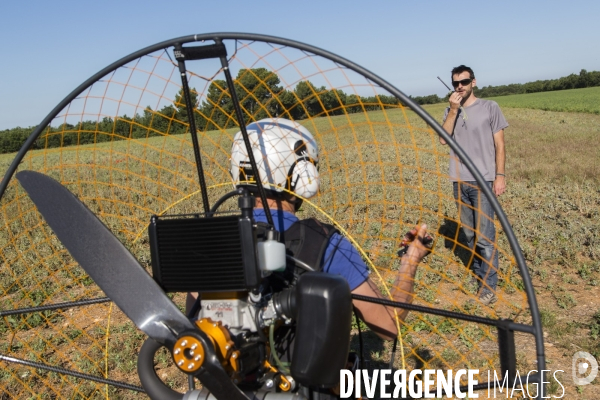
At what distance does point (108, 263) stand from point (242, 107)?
1672 millimetres

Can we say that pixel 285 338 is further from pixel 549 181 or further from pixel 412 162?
pixel 412 162

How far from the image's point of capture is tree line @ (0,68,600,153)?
2.89 meters

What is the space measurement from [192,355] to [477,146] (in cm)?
489

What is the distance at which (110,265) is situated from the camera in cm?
201

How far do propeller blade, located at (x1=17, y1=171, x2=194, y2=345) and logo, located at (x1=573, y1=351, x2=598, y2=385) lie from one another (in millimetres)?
3485

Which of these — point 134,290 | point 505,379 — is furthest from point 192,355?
point 505,379

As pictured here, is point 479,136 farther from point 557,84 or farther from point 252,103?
point 557,84

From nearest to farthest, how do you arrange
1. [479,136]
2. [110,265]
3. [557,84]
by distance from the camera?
[110,265] < [479,136] < [557,84]

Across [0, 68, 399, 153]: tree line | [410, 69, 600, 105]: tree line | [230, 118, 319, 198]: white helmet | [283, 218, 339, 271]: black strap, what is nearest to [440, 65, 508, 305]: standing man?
[0, 68, 399, 153]: tree line

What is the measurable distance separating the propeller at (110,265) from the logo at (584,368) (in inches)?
137

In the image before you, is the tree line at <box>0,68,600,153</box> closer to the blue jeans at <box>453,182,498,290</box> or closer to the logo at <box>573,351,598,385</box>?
the blue jeans at <box>453,182,498,290</box>

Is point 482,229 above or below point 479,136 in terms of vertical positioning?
below

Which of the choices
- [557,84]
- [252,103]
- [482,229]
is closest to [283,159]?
[252,103]

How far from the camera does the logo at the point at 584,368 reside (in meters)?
4.18
